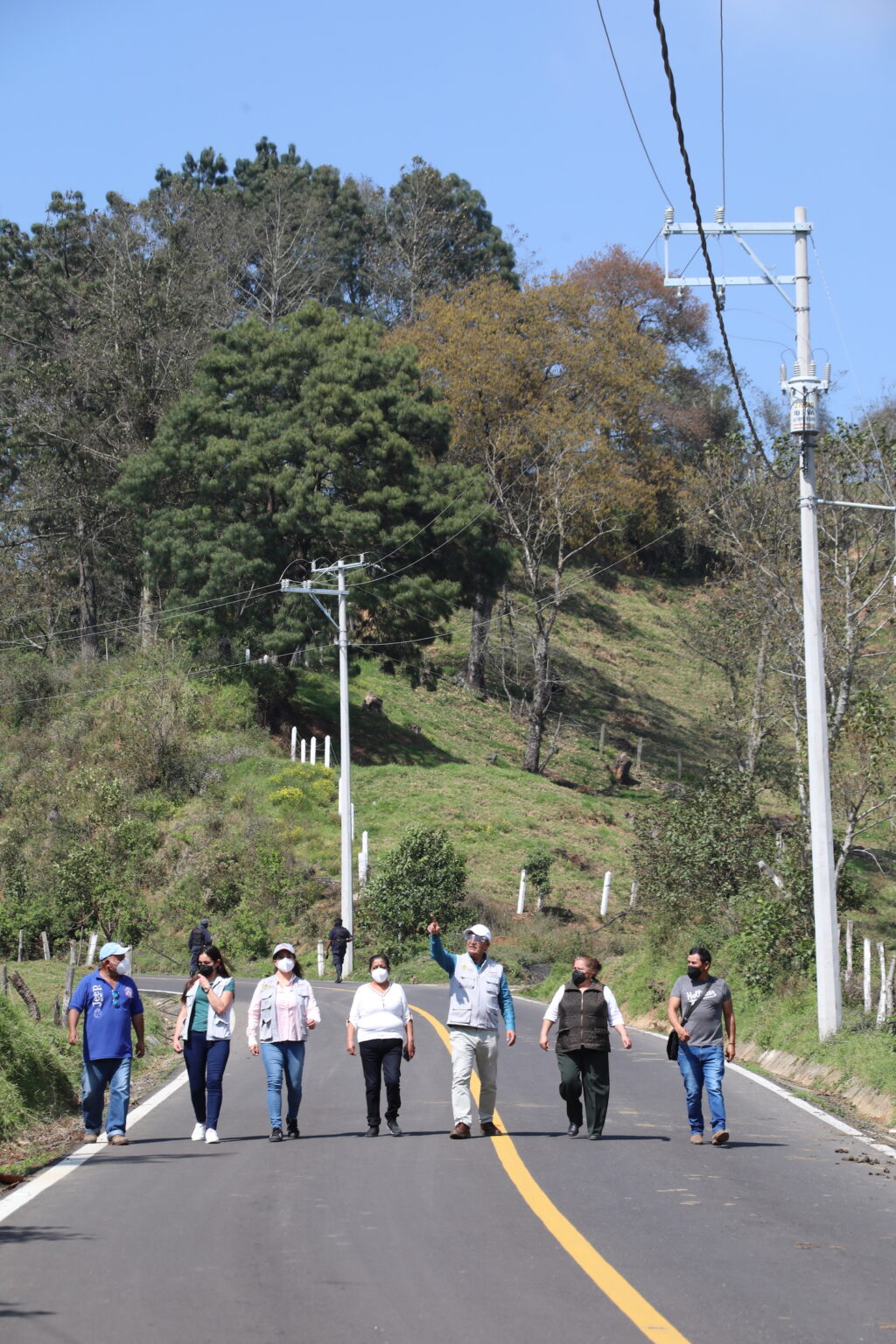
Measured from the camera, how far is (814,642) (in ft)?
57.6

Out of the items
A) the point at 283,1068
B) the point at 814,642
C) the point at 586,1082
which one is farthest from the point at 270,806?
the point at 586,1082

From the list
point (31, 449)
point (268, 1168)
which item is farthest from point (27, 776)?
point (268, 1168)

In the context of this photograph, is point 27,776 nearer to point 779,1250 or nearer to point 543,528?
point 543,528

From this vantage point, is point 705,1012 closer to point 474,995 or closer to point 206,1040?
point 474,995

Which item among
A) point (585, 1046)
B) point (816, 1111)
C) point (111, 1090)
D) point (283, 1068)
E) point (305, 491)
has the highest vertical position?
point (305, 491)

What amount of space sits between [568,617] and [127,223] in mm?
30167

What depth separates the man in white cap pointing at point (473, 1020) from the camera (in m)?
11.5

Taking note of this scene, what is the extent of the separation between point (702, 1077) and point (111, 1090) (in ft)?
15.9

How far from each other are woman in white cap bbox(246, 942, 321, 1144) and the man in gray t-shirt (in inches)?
120

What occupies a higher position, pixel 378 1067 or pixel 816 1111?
pixel 378 1067

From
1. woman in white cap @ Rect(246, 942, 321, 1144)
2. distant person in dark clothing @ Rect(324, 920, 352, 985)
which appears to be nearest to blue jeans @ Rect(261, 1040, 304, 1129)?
woman in white cap @ Rect(246, 942, 321, 1144)

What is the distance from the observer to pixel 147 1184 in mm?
9578

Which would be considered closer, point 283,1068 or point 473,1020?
point 473,1020

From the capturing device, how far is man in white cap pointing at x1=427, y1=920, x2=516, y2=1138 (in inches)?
454
